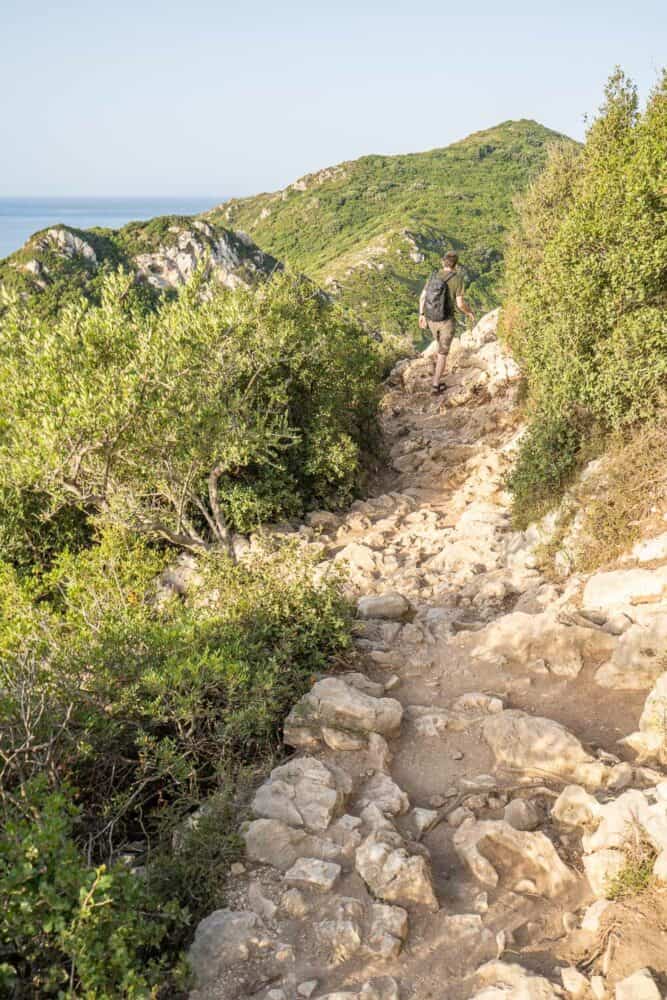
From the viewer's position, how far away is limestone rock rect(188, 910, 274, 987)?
158 inches

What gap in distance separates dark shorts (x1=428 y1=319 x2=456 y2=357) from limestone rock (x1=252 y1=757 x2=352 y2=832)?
1329 centimetres

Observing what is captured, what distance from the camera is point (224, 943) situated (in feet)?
13.5

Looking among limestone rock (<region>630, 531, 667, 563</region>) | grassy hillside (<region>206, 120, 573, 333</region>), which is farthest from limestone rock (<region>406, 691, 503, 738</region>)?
grassy hillside (<region>206, 120, 573, 333</region>)

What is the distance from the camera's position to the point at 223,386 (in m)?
11.3

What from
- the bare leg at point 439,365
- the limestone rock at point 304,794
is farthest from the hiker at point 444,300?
the limestone rock at point 304,794

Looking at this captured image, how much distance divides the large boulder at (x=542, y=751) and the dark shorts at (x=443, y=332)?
12681mm

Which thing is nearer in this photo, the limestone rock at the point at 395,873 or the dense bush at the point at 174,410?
the limestone rock at the point at 395,873

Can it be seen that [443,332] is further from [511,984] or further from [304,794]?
[511,984]

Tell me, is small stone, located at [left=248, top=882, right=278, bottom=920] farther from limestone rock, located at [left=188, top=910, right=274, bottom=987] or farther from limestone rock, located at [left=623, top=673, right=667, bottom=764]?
limestone rock, located at [left=623, top=673, right=667, bottom=764]

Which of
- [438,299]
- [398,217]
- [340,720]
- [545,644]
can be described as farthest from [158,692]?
[398,217]

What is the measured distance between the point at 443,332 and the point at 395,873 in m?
14.6

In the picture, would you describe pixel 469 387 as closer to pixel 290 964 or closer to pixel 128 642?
pixel 128 642

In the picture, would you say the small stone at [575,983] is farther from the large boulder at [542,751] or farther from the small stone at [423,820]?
the large boulder at [542,751]

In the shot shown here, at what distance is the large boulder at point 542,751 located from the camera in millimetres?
5332
